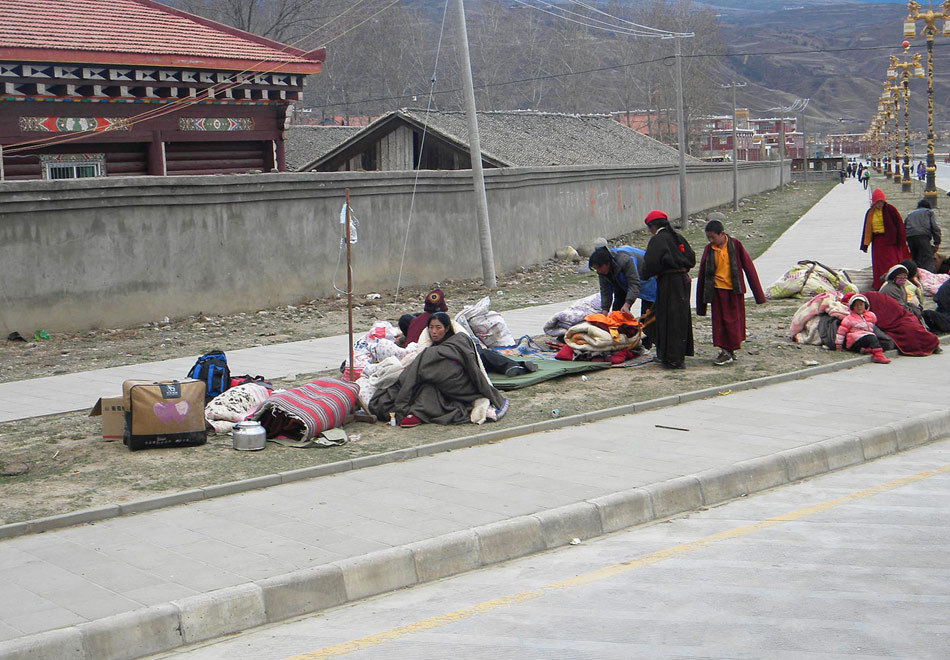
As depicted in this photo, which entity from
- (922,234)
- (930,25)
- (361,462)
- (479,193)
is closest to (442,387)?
(361,462)

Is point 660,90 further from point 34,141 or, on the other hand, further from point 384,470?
point 384,470

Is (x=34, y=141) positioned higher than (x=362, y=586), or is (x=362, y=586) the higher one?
(x=34, y=141)

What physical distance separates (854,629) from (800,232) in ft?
112

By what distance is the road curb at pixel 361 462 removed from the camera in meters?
7.36

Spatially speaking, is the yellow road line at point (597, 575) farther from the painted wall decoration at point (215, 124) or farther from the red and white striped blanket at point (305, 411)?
the painted wall decoration at point (215, 124)

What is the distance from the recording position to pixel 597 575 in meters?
6.57

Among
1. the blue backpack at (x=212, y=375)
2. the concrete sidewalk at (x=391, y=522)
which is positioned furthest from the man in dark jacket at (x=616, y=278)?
the blue backpack at (x=212, y=375)

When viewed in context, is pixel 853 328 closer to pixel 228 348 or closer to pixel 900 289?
pixel 900 289

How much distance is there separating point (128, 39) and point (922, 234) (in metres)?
15.2

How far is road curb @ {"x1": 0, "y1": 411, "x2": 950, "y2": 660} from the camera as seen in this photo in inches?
217

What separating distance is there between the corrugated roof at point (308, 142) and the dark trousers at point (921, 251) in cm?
2465

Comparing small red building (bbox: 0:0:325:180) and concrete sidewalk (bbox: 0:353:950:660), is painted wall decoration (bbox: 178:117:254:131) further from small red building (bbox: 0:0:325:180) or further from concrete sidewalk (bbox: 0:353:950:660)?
concrete sidewalk (bbox: 0:353:950:660)

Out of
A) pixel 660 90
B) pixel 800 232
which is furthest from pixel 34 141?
pixel 660 90

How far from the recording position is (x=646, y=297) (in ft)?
46.4
